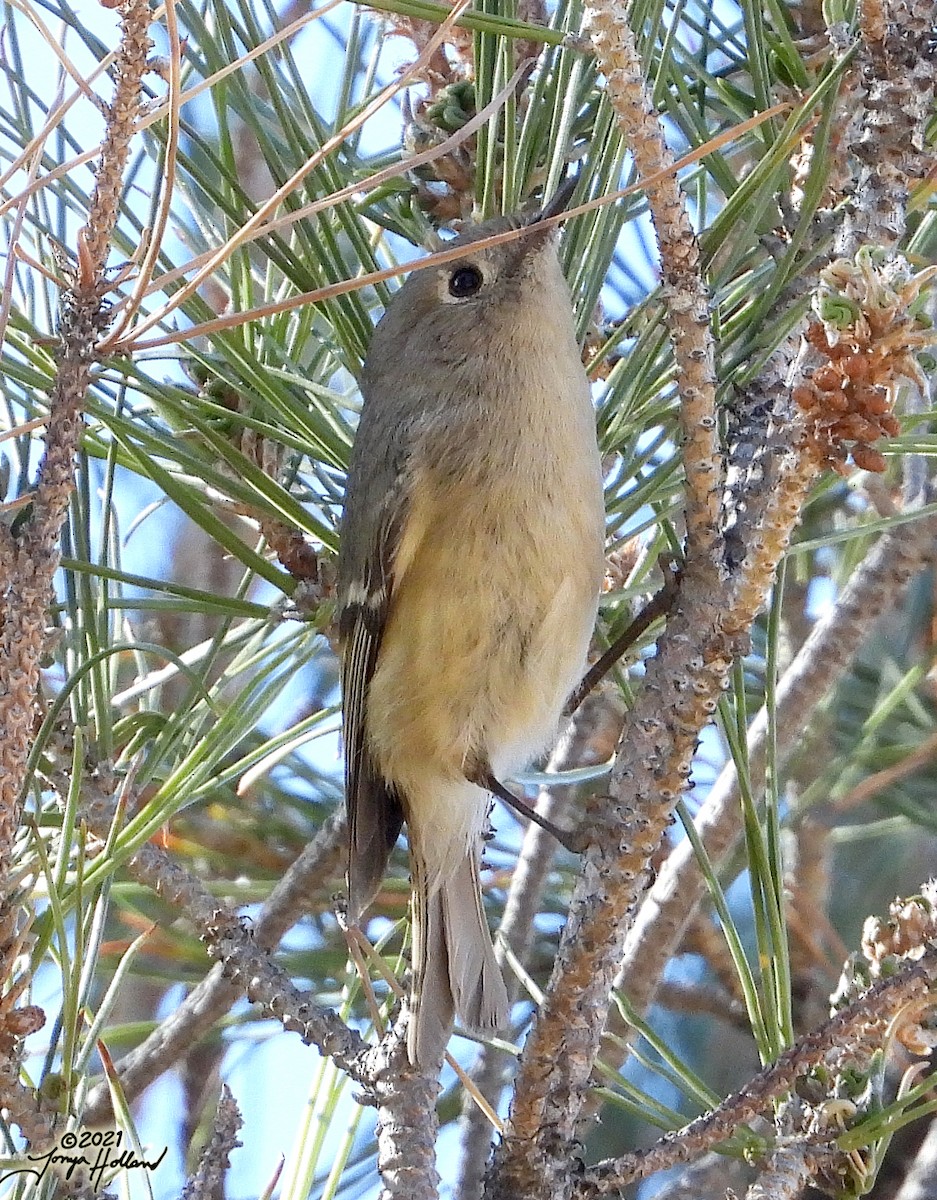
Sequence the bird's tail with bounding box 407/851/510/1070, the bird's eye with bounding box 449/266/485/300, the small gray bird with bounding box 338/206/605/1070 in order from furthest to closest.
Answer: the bird's eye with bounding box 449/266/485/300 → the small gray bird with bounding box 338/206/605/1070 → the bird's tail with bounding box 407/851/510/1070

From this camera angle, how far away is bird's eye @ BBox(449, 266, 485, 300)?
1246 millimetres

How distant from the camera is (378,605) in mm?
1200

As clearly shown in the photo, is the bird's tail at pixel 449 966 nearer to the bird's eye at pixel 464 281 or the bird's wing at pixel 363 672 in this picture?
the bird's wing at pixel 363 672

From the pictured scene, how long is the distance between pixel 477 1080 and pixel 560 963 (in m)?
0.60

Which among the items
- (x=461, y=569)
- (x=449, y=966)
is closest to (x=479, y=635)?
(x=461, y=569)

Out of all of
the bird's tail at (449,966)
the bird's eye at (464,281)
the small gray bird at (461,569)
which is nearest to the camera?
the bird's tail at (449,966)

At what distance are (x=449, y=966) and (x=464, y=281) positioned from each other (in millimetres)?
Answer: 589

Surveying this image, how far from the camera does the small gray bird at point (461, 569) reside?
1.07 meters

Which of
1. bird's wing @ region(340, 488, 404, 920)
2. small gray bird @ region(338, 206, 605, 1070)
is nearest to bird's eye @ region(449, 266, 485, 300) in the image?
small gray bird @ region(338, 206, 605, 1070)

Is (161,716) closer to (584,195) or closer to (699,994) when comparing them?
(584,195)

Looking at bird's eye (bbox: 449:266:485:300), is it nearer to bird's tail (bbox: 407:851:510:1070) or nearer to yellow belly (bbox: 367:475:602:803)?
yellow belly (bbox: 367:475:602:803)

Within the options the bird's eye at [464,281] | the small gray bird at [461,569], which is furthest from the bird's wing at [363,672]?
the bird's eye at [464,281]

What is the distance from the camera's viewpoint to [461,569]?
1127 mm

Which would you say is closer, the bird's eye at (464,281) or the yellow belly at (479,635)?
the yellow belly at (479,635)
